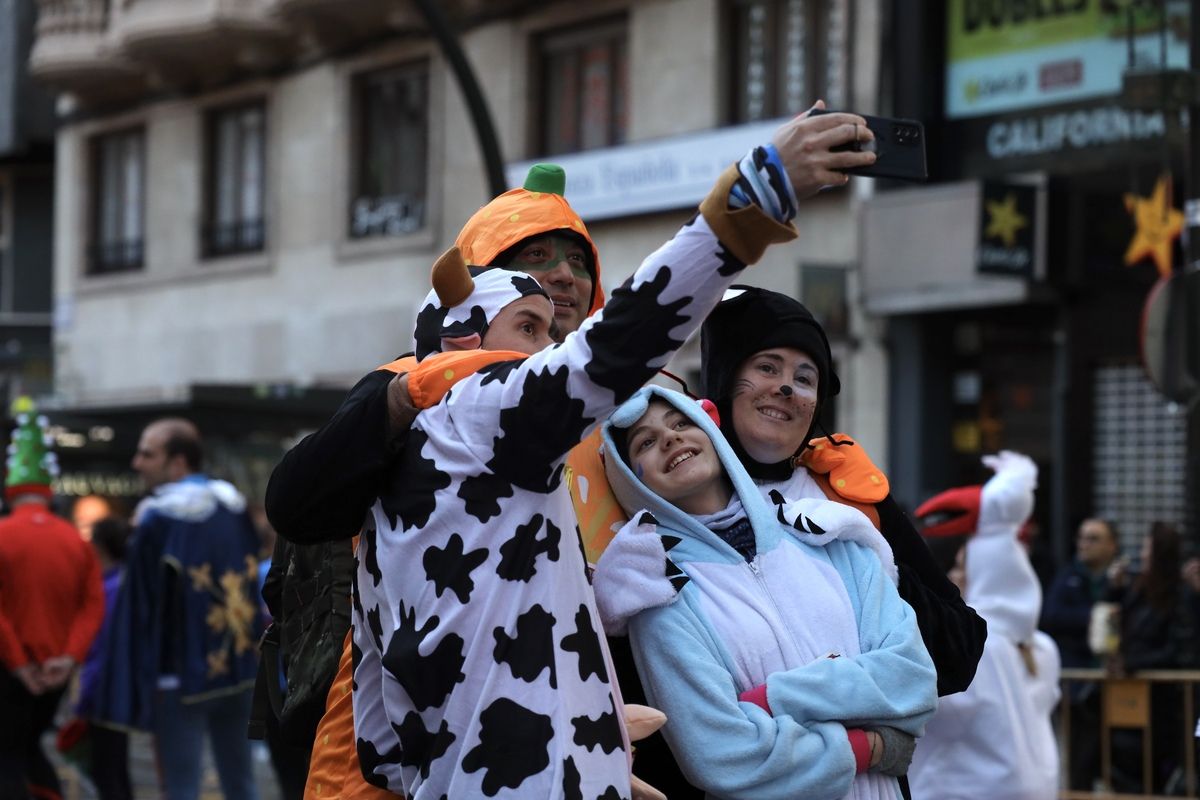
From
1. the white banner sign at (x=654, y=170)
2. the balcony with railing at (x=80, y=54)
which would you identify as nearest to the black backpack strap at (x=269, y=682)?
the white banner sign at (x=654, y=170)

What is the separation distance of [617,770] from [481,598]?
0.39 m

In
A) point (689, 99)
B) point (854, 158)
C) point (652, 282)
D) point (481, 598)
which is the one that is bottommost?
point (481, 598)

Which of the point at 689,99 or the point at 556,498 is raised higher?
the point at 689,99

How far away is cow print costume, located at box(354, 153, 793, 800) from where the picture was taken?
139 inches

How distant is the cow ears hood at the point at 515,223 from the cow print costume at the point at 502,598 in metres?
1.25

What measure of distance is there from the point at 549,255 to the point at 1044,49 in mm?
13000

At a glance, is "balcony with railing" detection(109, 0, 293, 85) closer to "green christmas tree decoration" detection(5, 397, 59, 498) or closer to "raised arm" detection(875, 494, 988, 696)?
"green christmas tree decoration" detection(5, 397, 59, 498)

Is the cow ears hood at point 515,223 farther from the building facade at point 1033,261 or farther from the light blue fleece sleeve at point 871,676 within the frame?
the building facade at point 1033,261

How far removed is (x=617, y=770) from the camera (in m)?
3.65

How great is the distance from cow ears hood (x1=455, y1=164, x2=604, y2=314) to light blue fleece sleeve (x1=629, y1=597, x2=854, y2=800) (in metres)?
1.18

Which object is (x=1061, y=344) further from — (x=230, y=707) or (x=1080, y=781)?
(x=230, y=707)

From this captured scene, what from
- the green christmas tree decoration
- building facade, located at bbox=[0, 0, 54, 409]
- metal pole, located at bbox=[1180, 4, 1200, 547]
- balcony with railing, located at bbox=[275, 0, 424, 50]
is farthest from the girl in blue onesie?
building facade, located at bbox=[0, 0, 54, 409]

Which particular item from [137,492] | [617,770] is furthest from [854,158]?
[137,492]

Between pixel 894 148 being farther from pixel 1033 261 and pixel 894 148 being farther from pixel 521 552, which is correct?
pixel 1033 261
